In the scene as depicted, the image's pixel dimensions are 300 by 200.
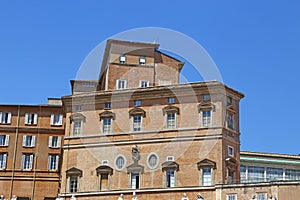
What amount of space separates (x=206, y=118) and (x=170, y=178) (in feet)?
21.4

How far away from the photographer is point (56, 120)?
241ft

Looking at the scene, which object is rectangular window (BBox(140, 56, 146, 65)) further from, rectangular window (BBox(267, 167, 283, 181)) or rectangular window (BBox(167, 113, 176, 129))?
rectangular window (BBox(267, 167, 283, 181))

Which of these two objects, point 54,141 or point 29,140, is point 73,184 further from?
point 29,140

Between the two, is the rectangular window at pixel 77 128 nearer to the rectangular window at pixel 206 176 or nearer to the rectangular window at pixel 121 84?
the rectangular window at pixel 121 84

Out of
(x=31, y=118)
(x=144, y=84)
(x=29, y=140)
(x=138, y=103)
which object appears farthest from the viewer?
(x=31, y=118)

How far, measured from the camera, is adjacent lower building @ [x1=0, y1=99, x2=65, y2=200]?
7112cm

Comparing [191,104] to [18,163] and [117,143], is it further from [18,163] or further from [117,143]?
[18,163]

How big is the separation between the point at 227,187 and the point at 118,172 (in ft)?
36.7

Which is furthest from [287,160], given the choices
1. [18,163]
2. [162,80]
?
[18,163]

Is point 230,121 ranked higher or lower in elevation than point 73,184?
higher

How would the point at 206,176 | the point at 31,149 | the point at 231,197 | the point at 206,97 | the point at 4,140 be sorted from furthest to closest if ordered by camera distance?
the point at 31,149
the point at 4,140
the point at 206,97
the point at 206,176
the point at 231,197

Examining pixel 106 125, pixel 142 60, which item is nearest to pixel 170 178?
pixel 106 125

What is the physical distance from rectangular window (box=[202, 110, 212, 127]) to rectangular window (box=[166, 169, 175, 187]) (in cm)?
534

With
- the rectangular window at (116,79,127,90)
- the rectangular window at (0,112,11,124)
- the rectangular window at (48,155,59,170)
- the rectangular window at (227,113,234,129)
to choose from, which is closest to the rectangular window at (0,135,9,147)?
the rectangular window at (0,112,11,124)
